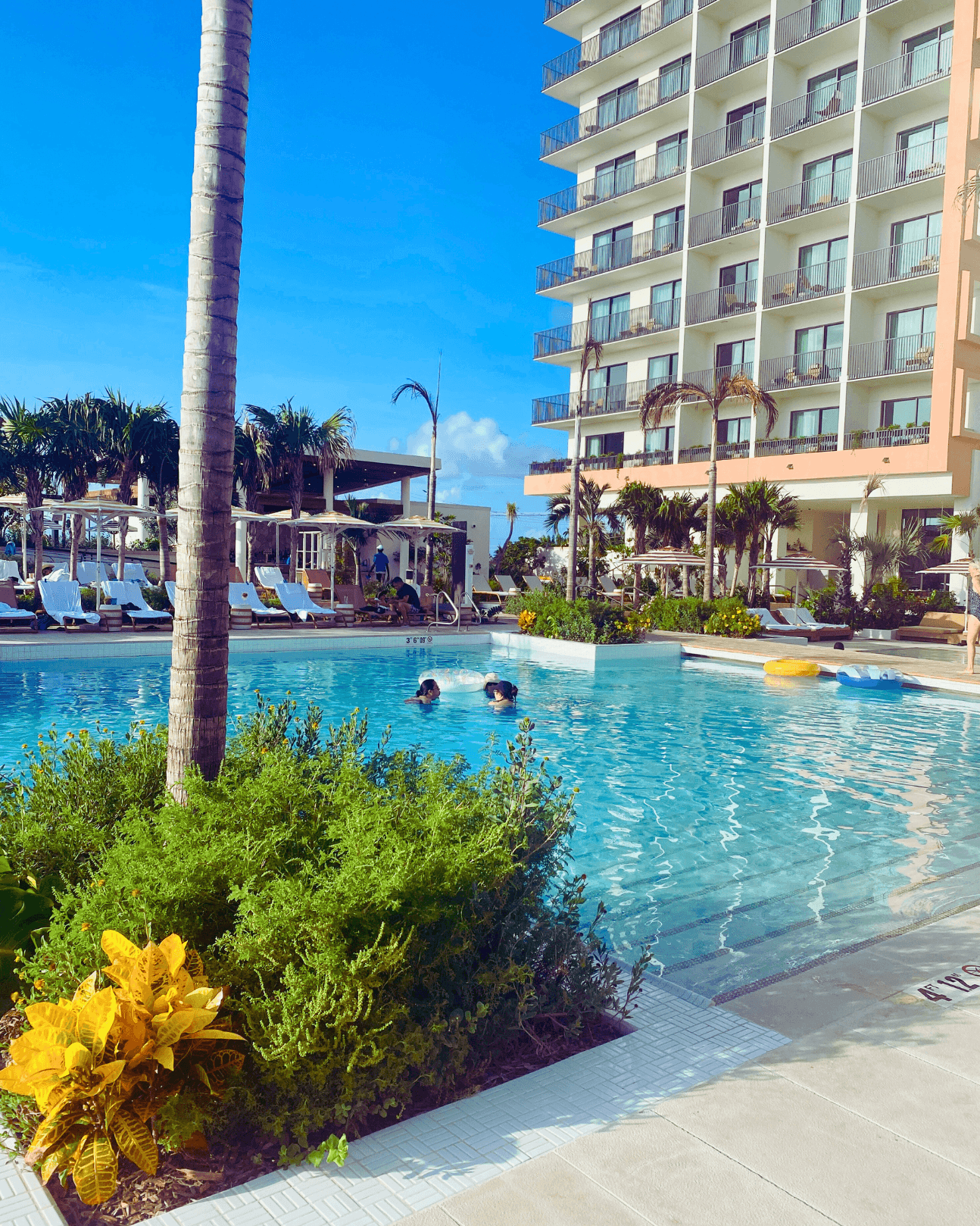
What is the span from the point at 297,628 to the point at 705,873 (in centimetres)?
1410

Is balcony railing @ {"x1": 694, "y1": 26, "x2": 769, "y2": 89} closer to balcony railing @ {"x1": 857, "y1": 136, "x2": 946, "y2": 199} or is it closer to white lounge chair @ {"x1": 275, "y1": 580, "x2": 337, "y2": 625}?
balcony railing @ {"x1": 857, "y1": 136, "x2": 946, "y2": 199}

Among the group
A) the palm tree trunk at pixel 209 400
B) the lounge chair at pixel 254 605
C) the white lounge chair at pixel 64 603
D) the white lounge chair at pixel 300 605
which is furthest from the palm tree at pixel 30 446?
the palm tree trunk at pixel 209 400

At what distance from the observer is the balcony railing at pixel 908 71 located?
79.3 ft

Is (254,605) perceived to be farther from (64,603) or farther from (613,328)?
(613,328)

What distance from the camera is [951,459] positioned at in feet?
75.6

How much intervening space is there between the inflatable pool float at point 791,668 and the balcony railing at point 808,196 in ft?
60.5

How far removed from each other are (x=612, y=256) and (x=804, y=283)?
8.94m

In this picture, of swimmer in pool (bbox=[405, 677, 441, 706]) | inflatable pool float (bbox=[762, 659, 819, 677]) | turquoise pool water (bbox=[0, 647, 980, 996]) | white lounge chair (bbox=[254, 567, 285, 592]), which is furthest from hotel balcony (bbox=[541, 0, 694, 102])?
swimmer in pool (bbox=[405, 677, 441, 706])

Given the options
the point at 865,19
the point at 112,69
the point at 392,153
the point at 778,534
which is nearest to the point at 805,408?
the point at 778,534

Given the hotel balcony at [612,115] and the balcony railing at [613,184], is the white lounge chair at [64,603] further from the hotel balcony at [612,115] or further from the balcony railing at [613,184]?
the hotel balcony at [612,115]

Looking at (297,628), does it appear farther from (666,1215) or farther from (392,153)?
(666,1215)

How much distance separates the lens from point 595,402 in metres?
34.8

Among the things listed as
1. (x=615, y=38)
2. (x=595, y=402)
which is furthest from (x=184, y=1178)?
(x=615, y=38)

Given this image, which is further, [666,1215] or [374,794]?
[374,794]
